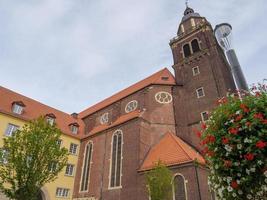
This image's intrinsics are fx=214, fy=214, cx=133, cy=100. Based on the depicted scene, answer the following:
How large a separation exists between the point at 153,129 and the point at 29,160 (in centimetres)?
1602

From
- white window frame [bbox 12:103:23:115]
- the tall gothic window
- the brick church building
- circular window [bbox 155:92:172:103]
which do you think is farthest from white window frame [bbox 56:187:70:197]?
circular window [bbox 155:92:172:103]

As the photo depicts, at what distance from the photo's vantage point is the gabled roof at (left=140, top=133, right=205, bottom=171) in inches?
760

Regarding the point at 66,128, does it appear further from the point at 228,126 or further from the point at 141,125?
the point at 228,126

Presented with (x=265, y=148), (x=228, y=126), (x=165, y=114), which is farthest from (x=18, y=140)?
(x=165, y=114)

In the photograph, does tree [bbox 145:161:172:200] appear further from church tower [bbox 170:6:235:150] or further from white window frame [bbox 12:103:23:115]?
white window frame [bbox 12:103:23:115]

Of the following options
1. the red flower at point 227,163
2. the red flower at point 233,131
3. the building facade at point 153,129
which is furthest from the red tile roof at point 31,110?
the red flower at point 233,131

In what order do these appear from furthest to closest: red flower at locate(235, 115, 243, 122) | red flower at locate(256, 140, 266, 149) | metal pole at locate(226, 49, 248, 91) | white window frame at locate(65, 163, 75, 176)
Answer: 1. white window frame at locate(65, 163, 75, 176)
2. metal pole at locate(226, 49, 248, 91)
3. red flower at locate(235, 115, 243, 122)
4. red flower at locate(256, 140, 266, 149)

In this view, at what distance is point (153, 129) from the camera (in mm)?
25328

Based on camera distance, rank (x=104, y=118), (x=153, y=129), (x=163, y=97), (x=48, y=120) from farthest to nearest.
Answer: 1. (x=104, y=118)
2. (x=48, y=120)
3. (x=163, y=97)
4. (x=153, y=129)

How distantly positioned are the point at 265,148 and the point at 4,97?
30.3 m

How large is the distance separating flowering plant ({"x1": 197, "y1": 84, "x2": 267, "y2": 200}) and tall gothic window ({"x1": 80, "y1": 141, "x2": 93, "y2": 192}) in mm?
24506

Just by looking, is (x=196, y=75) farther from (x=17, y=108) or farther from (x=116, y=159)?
(x=17, y=108)

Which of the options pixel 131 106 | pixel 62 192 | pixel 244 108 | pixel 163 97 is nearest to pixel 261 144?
pixel 244 108

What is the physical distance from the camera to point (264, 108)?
5.23 meters
